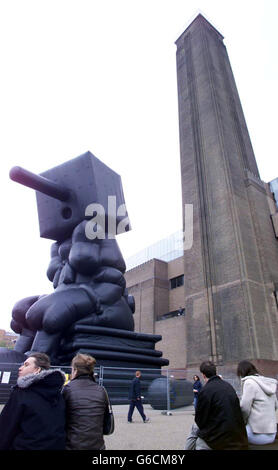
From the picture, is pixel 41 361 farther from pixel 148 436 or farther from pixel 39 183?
pixel 39 183

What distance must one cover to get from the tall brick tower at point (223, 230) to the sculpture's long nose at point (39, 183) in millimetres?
13976

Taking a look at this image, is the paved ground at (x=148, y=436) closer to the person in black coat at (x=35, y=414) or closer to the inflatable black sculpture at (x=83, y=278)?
the person in black coat at (x=35, y=414)

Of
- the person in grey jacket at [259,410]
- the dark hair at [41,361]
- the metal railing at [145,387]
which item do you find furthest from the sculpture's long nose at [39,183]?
the person in grey jacket at [259,410]

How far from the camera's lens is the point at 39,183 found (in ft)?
41.2

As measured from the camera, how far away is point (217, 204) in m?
25.8

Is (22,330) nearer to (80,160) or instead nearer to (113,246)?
(113,246)

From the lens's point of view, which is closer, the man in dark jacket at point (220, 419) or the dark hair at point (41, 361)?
the dark hair at point (41, 361)

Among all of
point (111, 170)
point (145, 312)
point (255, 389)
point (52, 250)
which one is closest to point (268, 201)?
point (145, 312)

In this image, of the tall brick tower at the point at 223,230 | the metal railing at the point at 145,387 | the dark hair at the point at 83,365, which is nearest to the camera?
the dark hair at the point at 83,365

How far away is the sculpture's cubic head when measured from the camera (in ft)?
42.1

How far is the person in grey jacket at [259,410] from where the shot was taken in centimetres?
323

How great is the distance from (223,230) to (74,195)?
565 inches

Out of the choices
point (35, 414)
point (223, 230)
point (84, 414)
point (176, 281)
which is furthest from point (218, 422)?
point (176, 281)

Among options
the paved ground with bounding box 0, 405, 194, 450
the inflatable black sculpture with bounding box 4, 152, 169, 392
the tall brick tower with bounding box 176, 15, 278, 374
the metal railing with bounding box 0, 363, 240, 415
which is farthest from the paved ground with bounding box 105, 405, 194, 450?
the tall brick tower with bounding box 176, 15, 278, 374
